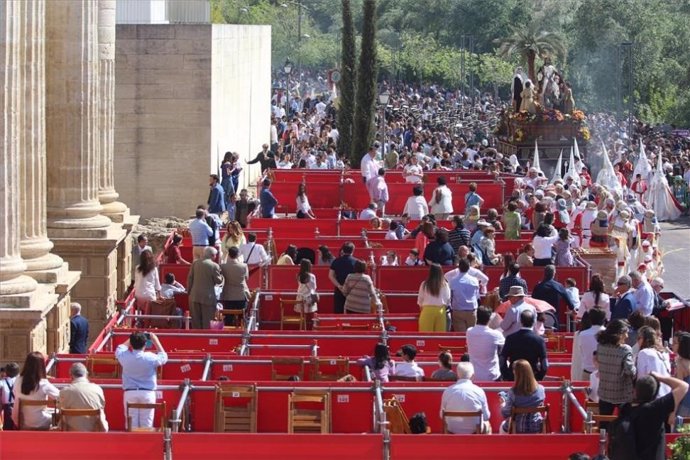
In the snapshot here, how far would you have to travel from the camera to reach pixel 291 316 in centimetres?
2094

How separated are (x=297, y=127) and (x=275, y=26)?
4445 centimetres

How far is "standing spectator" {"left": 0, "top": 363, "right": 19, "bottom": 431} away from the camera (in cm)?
1457

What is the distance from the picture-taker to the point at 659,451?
1198cm

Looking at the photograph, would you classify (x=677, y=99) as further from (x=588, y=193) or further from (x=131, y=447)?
(x=131, y=447)

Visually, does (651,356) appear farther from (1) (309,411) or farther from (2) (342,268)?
(2) (342,268)

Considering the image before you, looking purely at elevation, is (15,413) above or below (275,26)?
below

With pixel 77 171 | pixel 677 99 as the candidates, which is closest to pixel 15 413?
pixel 77 171

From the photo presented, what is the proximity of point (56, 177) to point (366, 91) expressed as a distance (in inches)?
917

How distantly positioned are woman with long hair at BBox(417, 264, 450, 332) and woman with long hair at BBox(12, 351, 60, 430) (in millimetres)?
6037

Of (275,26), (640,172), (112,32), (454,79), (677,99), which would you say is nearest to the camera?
(112,32)

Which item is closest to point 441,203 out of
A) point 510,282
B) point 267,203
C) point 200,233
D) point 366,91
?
point 267,203

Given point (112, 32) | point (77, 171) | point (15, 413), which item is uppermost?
point (112, 32)

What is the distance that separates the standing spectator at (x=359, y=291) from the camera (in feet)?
65.7

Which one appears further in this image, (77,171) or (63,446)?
(77,171)
